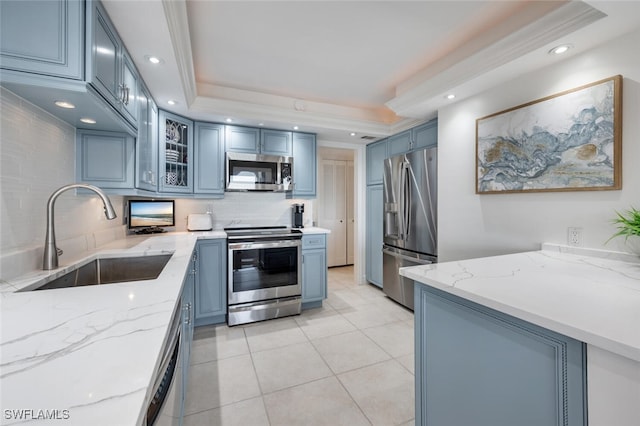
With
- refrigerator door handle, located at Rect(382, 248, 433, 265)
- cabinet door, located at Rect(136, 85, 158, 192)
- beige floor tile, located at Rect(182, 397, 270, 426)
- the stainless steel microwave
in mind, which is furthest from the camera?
the stainless steel microwave

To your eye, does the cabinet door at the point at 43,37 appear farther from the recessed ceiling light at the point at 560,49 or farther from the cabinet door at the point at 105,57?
the recessed ceiling light at the point at 560,49

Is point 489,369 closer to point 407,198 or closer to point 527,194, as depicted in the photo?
point 527,194

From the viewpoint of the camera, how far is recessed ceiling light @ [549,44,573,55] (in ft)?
5.40

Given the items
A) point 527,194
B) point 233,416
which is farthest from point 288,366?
point 527,194

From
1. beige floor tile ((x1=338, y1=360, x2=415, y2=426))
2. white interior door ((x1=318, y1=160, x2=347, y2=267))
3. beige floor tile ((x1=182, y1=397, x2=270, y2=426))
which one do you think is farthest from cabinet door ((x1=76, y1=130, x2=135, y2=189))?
white interior door ((x1=318, y1=160, x2=347, y2=267))

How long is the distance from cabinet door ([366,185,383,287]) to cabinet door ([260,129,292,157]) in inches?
55.3

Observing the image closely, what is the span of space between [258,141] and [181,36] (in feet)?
5.15

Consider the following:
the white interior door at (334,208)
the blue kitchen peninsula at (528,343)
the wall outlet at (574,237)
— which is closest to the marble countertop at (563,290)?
the blue kitchen peninsula at (528,343)

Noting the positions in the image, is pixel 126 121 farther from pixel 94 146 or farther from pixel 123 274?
pixel 123 274

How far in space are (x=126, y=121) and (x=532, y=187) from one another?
9.21 ft

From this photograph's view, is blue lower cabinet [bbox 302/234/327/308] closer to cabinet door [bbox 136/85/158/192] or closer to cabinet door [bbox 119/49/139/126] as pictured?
cabinet door [bbox 136/85/158/192]

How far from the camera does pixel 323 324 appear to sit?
290cm

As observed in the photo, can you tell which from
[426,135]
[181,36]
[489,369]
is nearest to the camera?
[489,369]

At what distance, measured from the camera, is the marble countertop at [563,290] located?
71 cm
